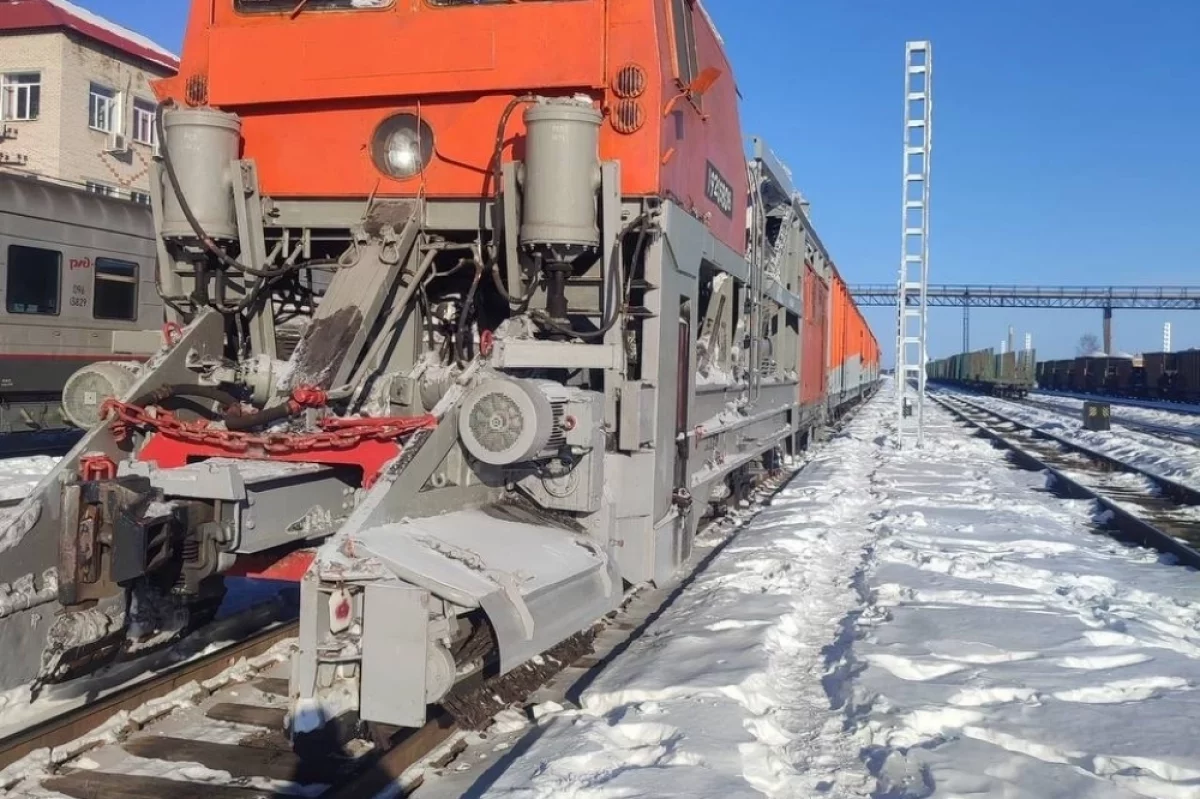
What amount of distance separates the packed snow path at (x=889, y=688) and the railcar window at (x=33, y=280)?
378 inches

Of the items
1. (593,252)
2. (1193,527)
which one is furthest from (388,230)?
(1193,527)

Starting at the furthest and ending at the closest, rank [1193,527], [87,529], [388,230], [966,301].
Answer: [966,301] < [1193,527] < [388,230] < [87,529]

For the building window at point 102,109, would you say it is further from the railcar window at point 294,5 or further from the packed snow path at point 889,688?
the packed snow path at point 889,688

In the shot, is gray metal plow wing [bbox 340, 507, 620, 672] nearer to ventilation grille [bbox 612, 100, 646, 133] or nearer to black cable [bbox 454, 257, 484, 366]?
black cable [bbox 454, 257, 484, 366]

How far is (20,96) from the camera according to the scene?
28.6 meters

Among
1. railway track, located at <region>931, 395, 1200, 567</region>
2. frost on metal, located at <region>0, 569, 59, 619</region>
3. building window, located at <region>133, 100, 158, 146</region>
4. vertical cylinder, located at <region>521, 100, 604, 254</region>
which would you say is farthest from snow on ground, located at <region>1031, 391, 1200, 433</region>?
building window, located at <region>133, 100, 158, 146</region>

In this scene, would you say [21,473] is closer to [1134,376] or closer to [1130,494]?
[1130,494]

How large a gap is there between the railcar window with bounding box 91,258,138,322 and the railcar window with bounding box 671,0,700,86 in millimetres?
10168

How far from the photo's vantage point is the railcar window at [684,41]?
20.4 ft

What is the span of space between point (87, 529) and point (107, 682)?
4.96 feet

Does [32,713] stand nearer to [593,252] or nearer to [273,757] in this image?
[273,757]

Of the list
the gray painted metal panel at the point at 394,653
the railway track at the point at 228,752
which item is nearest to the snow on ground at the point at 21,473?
the railway track at the point at 228,752

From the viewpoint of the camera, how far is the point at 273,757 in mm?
4215

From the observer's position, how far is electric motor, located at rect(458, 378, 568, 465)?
445 cm
